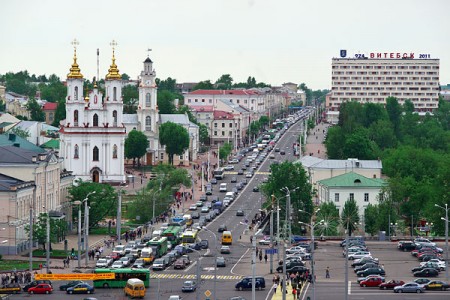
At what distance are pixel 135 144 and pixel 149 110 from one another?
10212 millimetres

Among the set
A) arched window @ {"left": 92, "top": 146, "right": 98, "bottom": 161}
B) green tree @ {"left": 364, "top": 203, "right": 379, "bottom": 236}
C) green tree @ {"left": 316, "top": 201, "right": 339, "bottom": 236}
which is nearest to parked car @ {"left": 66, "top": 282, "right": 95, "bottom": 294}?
green tree @ {"left": 316, "top": 201, "right": 339, "bottom": 236}

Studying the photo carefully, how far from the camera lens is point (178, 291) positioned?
2798 inches

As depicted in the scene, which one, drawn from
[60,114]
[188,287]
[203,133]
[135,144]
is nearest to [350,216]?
[188,287]

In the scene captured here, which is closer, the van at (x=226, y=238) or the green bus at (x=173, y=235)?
the green bus at (x=173, y=235)

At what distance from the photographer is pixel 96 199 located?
330 feet

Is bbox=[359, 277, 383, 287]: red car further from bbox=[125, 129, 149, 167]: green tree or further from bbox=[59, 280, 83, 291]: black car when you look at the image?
bbox=[125, 129, 149, 167]: green tree

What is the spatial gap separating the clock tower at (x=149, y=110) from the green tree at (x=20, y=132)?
13054mm

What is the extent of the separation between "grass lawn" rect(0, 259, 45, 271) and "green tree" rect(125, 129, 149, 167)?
63933mm

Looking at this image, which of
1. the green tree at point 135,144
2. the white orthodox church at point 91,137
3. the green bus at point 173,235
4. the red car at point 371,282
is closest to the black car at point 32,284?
the red car at point 371,282

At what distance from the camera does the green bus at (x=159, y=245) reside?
84688mm

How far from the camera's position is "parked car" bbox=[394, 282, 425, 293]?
234 ft

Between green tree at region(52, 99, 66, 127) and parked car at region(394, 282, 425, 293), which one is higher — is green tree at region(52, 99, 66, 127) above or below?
above

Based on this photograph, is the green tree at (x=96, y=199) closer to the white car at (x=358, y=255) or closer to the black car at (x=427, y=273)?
the white car at (x=358, y=255)

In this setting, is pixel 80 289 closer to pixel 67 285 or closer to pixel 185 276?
pixel 67 285
